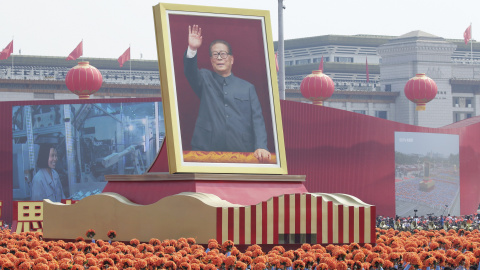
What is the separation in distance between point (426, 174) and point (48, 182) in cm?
1947

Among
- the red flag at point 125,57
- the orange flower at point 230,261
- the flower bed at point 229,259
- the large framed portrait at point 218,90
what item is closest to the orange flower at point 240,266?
the flower bed at point 229,259

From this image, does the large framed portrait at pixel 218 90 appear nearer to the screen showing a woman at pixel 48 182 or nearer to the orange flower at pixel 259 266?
the orange flower at pixel 259 266

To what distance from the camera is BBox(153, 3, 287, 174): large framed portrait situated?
84.7 ft

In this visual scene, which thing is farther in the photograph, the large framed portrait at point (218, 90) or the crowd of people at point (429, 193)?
the crowd of people at point (429, 193)

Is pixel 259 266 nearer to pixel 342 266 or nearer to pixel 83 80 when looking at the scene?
pixel 342 266

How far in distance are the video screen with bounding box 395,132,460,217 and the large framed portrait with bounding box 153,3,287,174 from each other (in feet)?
68.9

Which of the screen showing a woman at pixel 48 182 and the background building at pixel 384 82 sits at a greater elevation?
the background building at pixel 384 82

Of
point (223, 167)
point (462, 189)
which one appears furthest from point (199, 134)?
point (462, 189)

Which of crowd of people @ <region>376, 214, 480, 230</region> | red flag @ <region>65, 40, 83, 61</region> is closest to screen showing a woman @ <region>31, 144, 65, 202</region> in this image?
crowd of people @ <region>376, 214, 480, 230</region>

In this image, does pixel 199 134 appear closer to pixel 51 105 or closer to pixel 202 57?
pixel 202 57

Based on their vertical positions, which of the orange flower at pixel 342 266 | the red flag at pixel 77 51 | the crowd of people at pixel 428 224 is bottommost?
the crowd of people at pixel 428 224

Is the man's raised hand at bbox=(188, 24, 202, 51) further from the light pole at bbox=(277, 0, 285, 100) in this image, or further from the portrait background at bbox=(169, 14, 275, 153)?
the light pole at bbox=(277, 0, 285, 100)

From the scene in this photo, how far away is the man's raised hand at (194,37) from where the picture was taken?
2641 cm

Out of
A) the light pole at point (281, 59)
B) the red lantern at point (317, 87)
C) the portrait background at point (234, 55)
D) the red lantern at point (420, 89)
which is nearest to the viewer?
the portrait background at point (234, 55)
